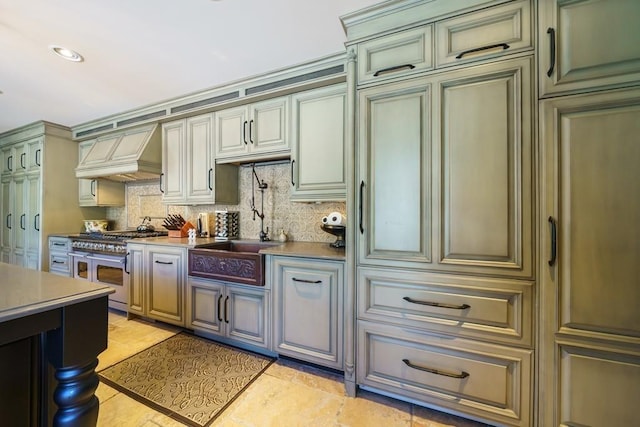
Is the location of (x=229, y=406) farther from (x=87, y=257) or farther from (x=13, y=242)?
(x=13, y=242)

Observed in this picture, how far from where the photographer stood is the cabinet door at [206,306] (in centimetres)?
228

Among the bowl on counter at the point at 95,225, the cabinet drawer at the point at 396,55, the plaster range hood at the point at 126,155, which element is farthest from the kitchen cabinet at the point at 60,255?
the cabinet drawer at the point at 396,55

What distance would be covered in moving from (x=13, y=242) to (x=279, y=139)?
4.69m

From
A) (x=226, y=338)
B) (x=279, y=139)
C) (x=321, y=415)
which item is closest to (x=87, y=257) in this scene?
(x=226, y=338)

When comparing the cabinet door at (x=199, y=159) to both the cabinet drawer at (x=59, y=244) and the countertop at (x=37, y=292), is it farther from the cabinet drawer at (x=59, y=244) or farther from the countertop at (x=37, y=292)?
the cabinet drawer at (x=59, y=244)

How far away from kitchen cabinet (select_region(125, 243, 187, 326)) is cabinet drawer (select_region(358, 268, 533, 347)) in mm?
1771

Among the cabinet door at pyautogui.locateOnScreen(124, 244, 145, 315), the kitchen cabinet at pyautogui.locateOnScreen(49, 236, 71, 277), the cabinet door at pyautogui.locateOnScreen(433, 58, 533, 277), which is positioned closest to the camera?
the cabinet door at pyautogui.locateOnScreen(433, 58, 533, 277)

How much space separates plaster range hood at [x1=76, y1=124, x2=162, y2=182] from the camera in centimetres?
302

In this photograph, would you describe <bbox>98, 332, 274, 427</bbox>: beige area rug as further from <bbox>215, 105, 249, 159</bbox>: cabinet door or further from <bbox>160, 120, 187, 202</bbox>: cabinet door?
<bbox>215, 105, 249, 159</bbox>: cabinet door

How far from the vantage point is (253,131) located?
2.53 metres

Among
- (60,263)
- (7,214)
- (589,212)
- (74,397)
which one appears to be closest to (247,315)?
Result: (74,397)

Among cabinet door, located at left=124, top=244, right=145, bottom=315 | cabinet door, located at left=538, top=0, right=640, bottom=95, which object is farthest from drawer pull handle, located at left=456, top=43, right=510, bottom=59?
cabinet door, located at left=124, top=244, right=145, bottom=315

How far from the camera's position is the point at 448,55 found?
144cm

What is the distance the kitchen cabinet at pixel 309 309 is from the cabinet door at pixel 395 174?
0.37 m
